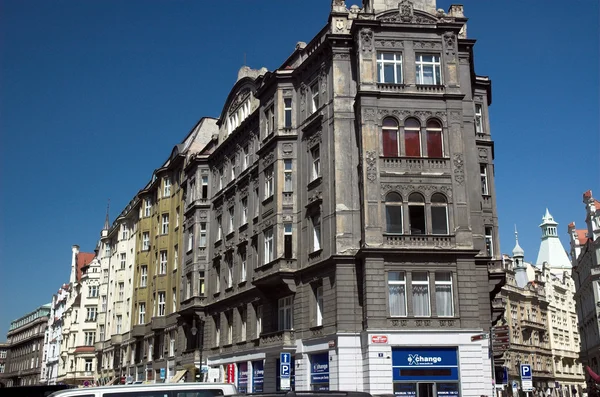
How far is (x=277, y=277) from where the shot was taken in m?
38.6

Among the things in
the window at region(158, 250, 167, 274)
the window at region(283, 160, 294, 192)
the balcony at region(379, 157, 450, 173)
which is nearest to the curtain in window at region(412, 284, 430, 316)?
the balcony at region(379, 157, 450, 173)

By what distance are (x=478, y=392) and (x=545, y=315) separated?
3525 inches

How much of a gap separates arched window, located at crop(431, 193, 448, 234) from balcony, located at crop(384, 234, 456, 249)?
57 centimetres

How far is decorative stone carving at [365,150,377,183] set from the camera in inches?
1334

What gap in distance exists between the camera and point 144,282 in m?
65.9

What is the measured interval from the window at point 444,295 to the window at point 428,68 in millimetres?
10361

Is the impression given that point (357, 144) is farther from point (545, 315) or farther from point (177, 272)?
point (545, 315)

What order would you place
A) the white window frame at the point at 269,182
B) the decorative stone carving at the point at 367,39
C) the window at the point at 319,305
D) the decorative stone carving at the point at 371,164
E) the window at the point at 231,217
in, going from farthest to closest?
→ the window at the point at 231,217, the white window frame at the point at 269,182, the window at the point at 319,305, the decorative stone carving at the point at 367,39, the decorative stone carving at the point at 371,164

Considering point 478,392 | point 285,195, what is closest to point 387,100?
point 285,195

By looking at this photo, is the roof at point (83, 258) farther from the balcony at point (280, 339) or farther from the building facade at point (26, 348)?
the balcony at point (280, 339)

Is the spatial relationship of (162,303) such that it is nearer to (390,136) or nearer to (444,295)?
(390,136)

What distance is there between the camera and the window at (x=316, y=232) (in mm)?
37312

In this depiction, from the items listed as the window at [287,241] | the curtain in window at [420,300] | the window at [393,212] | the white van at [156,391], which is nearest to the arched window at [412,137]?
the window at [393,212]

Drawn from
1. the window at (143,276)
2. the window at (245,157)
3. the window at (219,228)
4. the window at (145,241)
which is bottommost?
the window at (143,276)
